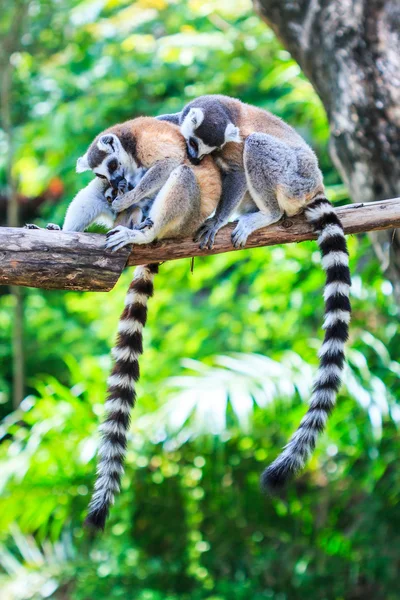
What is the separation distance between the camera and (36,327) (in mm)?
10406

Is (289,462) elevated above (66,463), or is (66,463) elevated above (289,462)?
(289,462)

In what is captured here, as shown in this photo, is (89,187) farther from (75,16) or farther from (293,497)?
(75,16)

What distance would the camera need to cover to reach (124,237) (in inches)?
140

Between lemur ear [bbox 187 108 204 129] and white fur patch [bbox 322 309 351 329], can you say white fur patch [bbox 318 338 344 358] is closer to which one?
white fur patch [bbox 322 309 351 329]

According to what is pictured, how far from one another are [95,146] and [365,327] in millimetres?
3717

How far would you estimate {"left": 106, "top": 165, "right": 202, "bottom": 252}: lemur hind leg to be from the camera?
370cm

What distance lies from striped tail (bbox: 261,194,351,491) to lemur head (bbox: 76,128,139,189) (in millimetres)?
1074

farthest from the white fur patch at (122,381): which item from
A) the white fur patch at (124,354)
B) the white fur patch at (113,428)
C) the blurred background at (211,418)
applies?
the blurred background at (211,418)

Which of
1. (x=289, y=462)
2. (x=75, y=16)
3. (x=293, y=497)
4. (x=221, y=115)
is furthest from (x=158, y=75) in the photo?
(x=289, y=462)

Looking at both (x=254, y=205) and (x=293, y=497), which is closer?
(x=254, y=205)

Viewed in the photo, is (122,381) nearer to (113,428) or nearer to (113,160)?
(113,428)

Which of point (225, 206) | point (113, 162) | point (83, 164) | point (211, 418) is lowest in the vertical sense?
point (211, 418)

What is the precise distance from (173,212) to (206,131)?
Result: 61 centimetres

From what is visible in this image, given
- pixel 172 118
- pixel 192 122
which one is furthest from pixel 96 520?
pixel 172 118
